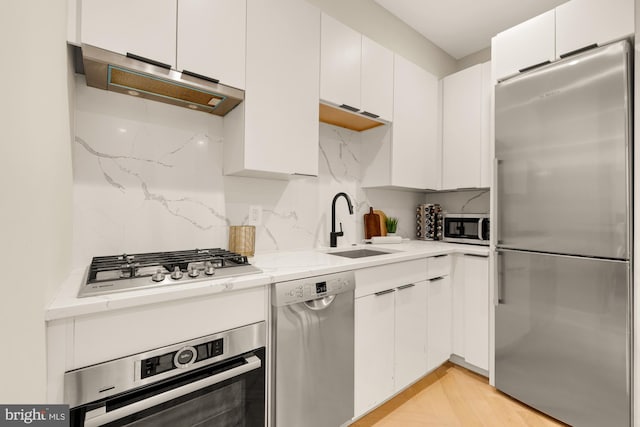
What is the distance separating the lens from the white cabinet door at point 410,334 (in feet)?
5.84

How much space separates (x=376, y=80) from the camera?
81.2 inches

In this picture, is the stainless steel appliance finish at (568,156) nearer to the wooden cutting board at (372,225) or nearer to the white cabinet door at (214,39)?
the wooden cutting board at (372,225)

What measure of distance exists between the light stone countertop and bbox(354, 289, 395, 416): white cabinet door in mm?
232

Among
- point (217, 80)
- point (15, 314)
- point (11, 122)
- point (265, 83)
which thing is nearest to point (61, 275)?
point (15, 314)

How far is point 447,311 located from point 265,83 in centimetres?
199

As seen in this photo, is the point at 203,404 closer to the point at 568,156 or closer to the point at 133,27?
the point at 133,27

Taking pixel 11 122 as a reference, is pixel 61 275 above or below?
below

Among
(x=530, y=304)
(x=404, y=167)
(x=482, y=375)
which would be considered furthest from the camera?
(x=404, y=167)

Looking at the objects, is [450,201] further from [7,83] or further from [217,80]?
[7,83]

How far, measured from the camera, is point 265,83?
151 centimetres

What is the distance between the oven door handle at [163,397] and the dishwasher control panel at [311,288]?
0.81 feet

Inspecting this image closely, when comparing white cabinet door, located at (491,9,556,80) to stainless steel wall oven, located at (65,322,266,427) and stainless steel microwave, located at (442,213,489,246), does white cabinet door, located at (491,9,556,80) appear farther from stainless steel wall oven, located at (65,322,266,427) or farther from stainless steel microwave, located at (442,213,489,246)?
stainless steel wall oven, located at (65,322,266,427)

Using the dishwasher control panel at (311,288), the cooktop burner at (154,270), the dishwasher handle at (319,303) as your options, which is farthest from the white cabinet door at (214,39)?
the dishwasher handle at (319,303)

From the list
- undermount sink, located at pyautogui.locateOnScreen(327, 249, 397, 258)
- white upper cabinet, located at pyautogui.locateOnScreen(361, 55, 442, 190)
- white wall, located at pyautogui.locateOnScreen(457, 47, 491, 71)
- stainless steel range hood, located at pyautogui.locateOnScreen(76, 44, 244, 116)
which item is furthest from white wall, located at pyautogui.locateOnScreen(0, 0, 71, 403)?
white wall, located at pyautogui.locateOnScreen(457, 47, 491, 71)
